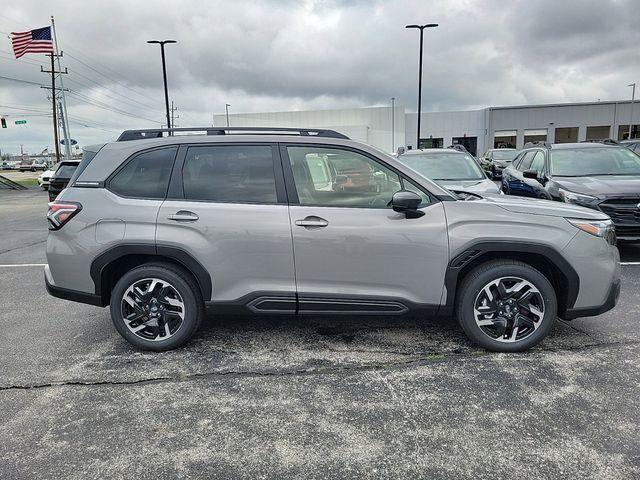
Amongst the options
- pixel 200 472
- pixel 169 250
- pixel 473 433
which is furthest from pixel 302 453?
pixel 169 250

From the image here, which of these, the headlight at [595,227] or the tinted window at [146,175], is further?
the tinted window at [146,175]

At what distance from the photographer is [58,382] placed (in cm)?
339

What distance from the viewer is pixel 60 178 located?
12.5m

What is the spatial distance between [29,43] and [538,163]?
89.3 ft

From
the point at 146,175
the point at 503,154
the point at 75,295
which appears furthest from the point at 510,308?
the point at 503,154

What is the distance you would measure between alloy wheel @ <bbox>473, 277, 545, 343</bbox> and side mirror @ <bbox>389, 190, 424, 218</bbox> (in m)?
0.84

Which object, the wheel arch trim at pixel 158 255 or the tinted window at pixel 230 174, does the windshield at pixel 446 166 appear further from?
the wheel arch trim at pixel 158 255

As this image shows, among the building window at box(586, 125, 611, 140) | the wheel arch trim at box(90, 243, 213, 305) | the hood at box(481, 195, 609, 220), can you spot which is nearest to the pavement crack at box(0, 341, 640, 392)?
the wheel arch trim at box(90, 243, 213, 305)

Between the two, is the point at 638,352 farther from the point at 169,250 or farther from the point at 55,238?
the point at 55,238

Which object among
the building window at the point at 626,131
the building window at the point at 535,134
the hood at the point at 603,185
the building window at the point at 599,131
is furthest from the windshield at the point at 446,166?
the building window at the point at 626,131

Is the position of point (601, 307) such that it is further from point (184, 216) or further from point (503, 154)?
point (503, 154)

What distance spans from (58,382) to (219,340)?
125 centimetres

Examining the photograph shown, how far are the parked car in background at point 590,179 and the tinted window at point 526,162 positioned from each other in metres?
0.03

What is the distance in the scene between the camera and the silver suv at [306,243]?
3543 mm
